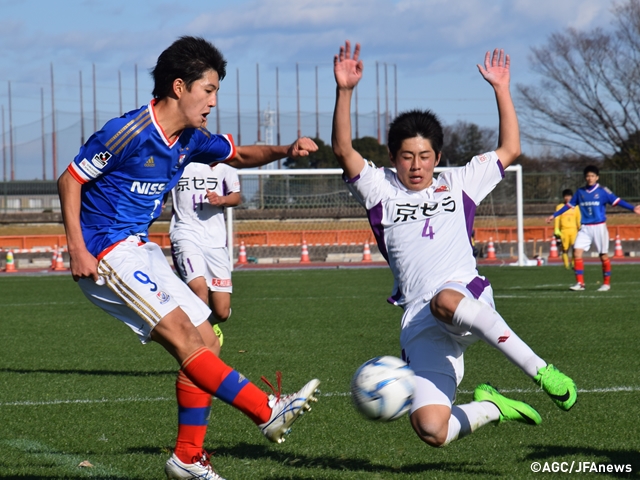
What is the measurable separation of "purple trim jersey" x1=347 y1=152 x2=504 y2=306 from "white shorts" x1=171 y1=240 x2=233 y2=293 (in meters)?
3.93

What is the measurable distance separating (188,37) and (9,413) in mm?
2987

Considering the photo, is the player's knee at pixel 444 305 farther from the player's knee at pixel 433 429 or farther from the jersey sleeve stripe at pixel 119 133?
the jersey sleeve stripe at pixel 119 133

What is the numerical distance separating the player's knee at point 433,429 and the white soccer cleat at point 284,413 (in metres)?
0.61

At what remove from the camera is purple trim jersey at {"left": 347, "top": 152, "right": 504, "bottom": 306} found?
177 inches

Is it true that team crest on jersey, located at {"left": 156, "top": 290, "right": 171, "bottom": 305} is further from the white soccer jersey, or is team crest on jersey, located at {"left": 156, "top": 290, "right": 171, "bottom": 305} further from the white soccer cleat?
the white soccer jersey

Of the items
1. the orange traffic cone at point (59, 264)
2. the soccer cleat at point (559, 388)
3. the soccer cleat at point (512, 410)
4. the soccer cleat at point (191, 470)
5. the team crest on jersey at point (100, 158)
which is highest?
the team crest on jersey at point (100, 158)

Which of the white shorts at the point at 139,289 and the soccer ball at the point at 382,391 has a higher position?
the white shorts at the point at 139,289

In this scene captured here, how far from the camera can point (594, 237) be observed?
53.4ft

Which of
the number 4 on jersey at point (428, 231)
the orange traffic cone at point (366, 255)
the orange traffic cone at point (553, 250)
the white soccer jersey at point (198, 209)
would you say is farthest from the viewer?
the orange traffic cone at point (553, 250)

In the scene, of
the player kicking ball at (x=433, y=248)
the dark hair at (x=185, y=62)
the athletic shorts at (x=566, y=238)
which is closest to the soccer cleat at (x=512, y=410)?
the player kicking ball at (x=433, y=248)

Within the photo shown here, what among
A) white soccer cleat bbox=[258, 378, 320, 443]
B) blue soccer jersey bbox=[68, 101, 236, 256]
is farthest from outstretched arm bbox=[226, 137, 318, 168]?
white soccer cleat bbox=[258, 378, 320, 443]

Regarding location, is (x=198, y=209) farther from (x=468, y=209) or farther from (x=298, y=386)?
(x=468, y=209)

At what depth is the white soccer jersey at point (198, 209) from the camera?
28.3ft

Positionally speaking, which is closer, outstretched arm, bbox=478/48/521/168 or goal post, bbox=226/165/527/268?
outstretched arm, bbox=478/48/521/168
